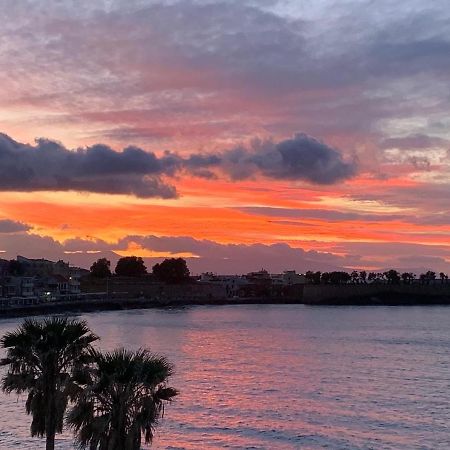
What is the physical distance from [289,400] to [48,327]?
45683mm

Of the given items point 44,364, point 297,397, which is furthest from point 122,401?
point 297,397

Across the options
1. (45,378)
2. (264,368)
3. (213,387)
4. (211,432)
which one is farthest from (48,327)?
(264,368)

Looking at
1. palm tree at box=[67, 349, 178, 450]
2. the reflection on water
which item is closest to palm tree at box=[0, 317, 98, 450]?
palm tree at box=[67, 349, 178, 450]

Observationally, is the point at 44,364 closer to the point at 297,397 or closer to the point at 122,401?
the point at 122,401

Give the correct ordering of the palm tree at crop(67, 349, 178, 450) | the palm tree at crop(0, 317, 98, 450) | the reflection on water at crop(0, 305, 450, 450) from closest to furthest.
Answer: the palm tree at crop(67, 349, 178, 450)
the palm tree at crop(0, 317, 98, 450)
the reflection on water at crop(0, 305, 450, 450)

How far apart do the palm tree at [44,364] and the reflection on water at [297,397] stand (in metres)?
22.0

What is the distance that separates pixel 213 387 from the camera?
78.2 m

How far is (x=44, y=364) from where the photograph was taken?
29328 millimetres

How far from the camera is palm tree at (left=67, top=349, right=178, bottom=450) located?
979 inches

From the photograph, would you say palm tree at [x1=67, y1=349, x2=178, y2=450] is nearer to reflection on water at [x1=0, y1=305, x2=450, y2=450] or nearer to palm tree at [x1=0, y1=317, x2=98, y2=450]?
palm tree at [x1=0, y1=317, x2=98, y2=450]

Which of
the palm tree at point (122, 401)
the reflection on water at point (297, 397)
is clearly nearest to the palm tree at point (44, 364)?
the palm tree at point (122, 401)

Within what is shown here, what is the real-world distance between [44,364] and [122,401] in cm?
581

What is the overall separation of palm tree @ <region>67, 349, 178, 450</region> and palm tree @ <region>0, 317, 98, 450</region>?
3690mm

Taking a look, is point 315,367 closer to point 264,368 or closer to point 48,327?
point 264,368
